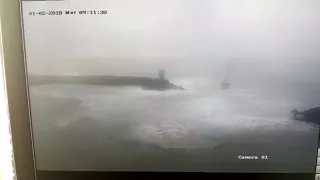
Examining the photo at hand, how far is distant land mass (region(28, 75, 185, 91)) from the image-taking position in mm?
716

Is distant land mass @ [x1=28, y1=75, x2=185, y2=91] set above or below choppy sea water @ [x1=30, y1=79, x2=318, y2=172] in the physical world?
above

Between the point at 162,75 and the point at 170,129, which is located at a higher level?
the point at 162,75

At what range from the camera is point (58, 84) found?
28.6 inches

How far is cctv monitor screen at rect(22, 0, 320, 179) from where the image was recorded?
2.27ft

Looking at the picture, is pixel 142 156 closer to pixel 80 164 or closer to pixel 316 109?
pixel 80 164

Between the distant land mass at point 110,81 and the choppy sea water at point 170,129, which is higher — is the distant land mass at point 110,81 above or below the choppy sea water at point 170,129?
above

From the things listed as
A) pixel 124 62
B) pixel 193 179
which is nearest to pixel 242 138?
pixel 193 179

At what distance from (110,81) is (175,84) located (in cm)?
12

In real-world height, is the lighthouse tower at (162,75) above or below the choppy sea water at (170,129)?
above

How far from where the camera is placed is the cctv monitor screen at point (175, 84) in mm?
692

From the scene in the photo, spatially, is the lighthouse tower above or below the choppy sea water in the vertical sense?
above

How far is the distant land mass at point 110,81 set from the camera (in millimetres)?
716

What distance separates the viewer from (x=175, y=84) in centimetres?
72

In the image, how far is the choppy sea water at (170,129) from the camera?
723mm
